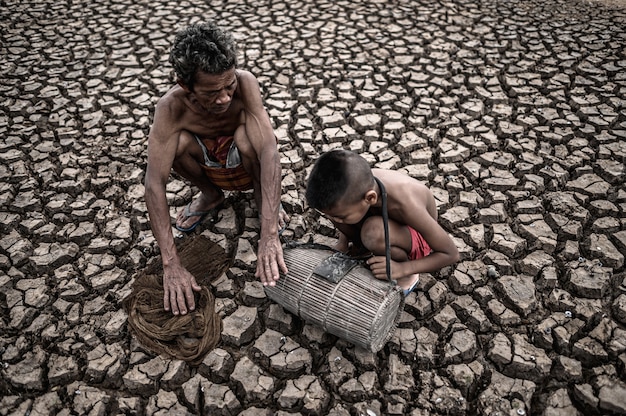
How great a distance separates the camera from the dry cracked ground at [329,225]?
2.17m

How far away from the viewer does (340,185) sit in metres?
1.95

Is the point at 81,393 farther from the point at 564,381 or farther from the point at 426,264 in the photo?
the point at 564,381

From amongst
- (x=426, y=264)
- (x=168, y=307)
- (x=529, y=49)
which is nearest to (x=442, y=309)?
(x=426, y=264)

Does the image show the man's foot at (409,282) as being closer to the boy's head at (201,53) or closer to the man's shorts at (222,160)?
the man's shorts at (222,160)

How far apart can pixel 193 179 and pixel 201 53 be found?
930 millimetres

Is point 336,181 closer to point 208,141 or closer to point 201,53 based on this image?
point 201,53

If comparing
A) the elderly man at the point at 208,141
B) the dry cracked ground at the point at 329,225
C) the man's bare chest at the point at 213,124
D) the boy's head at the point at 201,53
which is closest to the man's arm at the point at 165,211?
the elderly man at the point at 208,141

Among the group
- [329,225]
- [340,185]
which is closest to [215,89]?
[340,185]

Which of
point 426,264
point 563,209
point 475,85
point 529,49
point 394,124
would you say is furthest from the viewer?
point 529,49

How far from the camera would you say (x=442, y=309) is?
247 centimetres

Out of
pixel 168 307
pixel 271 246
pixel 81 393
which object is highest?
pixel 271 246

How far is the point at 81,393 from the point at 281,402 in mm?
940

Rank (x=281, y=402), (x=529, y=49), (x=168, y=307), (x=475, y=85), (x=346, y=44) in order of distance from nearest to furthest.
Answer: (x=281, y=402) → (x=168, y=307) → (x=475, y=85) → (x=529, y=49) → (x=346, y=44)

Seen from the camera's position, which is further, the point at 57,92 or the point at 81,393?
the point at 57,92
